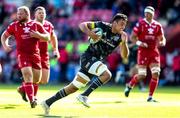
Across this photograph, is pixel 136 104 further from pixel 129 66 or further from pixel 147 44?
pixel 129 66

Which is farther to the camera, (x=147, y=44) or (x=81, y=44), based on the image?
(x=81, y=44)

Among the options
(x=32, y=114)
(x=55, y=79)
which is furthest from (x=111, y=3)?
(x=32, y=114)

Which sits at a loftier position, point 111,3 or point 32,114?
point 111,3

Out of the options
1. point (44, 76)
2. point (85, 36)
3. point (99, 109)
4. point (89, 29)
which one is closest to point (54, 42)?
point (44, 76)

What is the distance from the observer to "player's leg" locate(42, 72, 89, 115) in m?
15.7

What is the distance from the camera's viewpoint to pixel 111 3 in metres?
38.3

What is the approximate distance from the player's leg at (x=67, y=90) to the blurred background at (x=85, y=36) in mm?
15651

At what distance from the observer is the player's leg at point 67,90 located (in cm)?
1566

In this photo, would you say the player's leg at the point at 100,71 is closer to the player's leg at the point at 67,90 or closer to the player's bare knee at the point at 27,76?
the player's leg at the point at 67,90

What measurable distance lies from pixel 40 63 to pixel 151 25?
14.2 feet

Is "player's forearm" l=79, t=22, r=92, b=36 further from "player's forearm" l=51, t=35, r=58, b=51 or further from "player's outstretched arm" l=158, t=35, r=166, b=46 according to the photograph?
"player's outstretched arm" l=158, t=35, r=166, b=46

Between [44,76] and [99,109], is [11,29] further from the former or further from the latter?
[99,109]

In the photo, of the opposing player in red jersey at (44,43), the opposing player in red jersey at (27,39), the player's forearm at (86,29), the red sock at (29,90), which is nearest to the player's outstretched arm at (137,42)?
the opposing player in red jersey at (44,43)

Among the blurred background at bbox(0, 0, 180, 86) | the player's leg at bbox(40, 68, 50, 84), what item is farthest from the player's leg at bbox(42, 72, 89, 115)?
the blurred background at bbox(0, 0, 180, 86)
